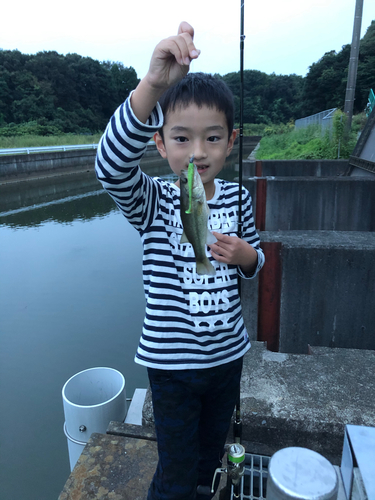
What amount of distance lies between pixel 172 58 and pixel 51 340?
447 cm

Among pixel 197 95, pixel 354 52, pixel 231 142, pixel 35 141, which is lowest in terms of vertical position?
pixel 231 142

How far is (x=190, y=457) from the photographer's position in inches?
66.8

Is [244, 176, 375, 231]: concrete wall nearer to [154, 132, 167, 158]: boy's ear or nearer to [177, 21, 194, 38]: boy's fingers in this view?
[154, 132, 167, 158]: boy's ear

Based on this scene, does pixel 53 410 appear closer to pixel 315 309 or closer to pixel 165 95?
pixel 315 309

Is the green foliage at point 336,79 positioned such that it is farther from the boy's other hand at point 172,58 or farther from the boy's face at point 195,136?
the boy's other hand at point 172,58

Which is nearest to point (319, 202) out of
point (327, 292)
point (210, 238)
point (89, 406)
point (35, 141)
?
point (327, 292)

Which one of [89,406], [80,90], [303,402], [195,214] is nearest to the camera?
[195,214]

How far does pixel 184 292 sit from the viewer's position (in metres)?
1.71

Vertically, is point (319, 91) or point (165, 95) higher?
point (319, 91)

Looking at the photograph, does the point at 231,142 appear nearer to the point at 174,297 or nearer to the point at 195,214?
the point at 195,214

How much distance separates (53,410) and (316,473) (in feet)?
11.2

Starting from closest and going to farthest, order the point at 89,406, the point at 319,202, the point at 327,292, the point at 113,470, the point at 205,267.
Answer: the point at 205,267
the point at 113,470
the point at 89,406
the point at 327,292
the point at 319,202

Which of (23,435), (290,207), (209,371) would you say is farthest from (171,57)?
(290,207)

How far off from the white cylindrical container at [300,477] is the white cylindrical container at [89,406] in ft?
6.14
